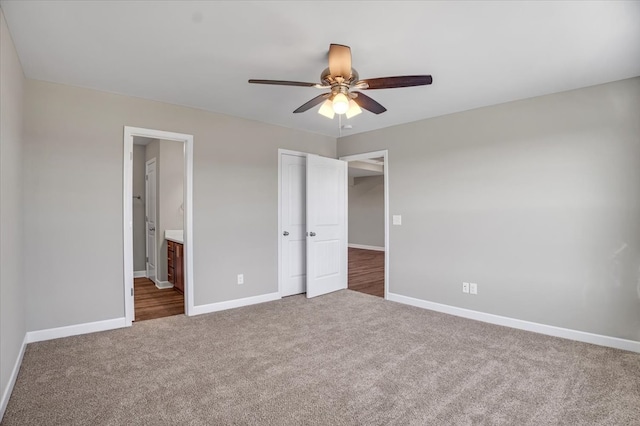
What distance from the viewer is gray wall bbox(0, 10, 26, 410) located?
6.68 ft

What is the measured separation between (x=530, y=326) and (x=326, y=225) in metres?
2.80

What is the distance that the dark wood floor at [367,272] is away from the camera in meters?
5.30

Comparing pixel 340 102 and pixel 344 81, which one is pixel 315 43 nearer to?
pixel 344 81

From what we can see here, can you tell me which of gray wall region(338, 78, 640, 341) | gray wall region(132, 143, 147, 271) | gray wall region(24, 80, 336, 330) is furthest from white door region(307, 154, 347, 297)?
gray wall region(132, 143, 147, 271)

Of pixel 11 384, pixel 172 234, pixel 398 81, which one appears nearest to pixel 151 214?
pixel 172 234

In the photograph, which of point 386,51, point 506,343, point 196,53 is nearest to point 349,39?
point 386,51

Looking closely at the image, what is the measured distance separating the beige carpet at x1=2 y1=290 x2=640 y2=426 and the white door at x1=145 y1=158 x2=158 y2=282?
250 cm

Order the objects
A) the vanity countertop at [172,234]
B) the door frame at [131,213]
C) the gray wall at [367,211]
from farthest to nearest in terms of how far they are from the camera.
Result: the gray wall at [367,211] < the vanity countertop at [172,234] < the door frame at [131,213]

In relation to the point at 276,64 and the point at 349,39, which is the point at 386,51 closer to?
the point at 349,39

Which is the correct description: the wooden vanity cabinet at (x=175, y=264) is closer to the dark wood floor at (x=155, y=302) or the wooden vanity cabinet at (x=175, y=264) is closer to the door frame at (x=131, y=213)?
the dark wood floor at (x=155, y=302)

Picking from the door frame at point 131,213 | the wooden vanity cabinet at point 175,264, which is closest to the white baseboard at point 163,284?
the wooden vanity cabinet at point 175,264

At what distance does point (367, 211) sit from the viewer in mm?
10453

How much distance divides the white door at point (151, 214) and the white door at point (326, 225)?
273cm

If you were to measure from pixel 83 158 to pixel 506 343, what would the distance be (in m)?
4.48
